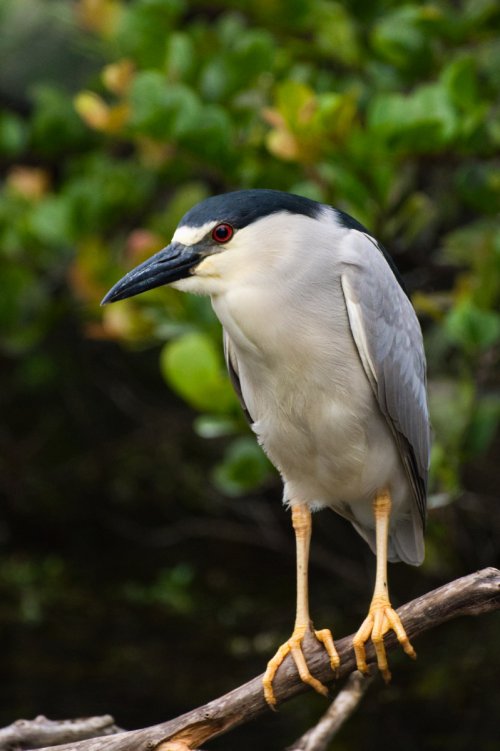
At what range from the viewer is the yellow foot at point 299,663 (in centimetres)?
219

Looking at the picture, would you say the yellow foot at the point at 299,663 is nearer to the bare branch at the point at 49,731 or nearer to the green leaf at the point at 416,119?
the bare branch at the point at 49,731

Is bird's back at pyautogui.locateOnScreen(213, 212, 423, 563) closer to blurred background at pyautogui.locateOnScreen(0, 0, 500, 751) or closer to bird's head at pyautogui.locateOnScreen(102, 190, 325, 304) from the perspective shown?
bird's head at pyautogui.locateOnScreen(102, 190, 325, 304)

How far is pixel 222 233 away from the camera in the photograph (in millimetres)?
2238

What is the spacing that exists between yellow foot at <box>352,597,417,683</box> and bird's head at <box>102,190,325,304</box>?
2.49 ft

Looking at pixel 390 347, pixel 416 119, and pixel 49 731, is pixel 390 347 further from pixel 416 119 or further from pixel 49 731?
pixel 416 119

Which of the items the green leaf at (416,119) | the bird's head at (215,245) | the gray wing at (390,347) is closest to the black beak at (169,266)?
the bird's head at (215,245)

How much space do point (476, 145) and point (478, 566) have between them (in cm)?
190

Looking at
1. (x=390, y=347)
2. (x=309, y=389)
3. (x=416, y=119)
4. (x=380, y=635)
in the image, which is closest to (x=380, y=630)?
(x=380, y=635)

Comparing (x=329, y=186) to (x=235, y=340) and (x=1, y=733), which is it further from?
(x=1, y=733)

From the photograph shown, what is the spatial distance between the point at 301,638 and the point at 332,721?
23 centimetres

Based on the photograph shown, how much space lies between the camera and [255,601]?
206 inches

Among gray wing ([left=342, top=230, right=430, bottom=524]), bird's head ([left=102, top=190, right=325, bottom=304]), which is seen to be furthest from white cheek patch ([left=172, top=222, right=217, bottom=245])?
gray wing ([left=342, top=230, right=430, bottom=524])

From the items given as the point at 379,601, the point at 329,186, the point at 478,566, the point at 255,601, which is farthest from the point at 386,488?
the point at 255,601

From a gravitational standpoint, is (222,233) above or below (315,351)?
above
